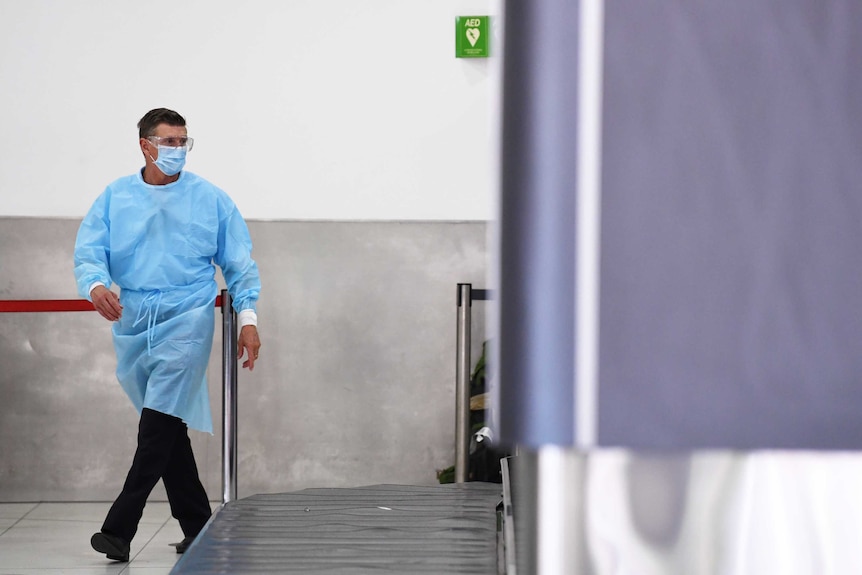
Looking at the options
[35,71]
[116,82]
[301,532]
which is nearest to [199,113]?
[116,82]

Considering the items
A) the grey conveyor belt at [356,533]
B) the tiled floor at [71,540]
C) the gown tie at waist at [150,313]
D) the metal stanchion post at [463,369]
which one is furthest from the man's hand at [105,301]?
the metal stanchion post at [463,369]

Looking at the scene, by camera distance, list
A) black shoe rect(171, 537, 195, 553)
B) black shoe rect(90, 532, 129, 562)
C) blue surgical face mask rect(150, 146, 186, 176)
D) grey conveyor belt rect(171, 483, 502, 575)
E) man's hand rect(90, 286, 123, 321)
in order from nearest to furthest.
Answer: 1. grey conveyor belt rect(171, 483, 502, 575)
2. man's hand rect(90, 286, 123, 321)
3. black shoe rect(90, 532, 129, 562)
4. blue surgical face mask rect(150, 146, 186, 176)
5. black shoe rect(171, 537, 195, 553)

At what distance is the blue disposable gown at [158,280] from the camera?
3.47 m

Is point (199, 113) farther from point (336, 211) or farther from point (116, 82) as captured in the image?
point (336, 211)

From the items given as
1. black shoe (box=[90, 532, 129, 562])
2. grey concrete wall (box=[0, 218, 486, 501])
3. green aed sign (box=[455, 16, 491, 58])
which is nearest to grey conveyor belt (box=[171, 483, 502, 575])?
black shoe (box=[90, 532, 129, 562])

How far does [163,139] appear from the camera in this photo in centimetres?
356

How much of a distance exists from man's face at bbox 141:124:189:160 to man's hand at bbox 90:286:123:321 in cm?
52

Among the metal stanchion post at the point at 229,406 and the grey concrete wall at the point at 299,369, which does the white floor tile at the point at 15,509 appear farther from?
the metal stanchion post at the point at 229,406

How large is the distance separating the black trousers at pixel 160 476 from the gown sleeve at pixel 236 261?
1.57 ft

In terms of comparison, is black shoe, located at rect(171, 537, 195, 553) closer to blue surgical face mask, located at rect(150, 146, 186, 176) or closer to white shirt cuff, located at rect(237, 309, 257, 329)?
white shirt cuff, located at rect(237, 309, 257, 329)

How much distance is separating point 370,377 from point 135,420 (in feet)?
3.50

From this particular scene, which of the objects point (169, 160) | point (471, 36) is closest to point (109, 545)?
point (169, 160)

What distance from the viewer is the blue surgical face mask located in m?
3.55

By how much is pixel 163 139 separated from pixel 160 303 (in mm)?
551
